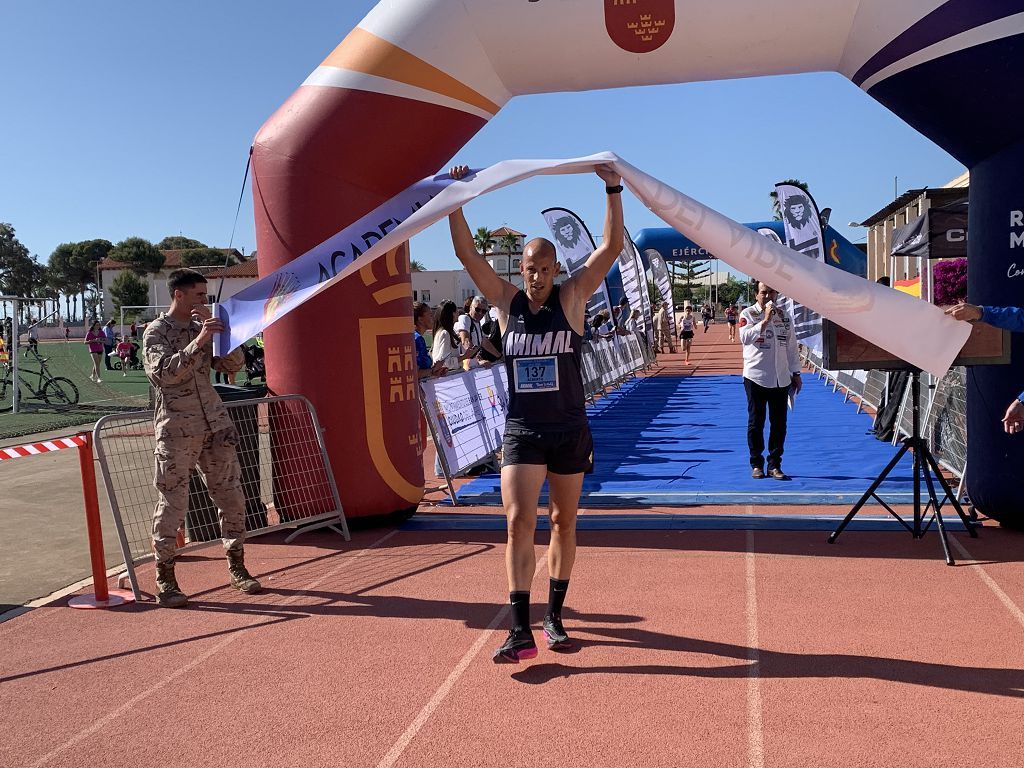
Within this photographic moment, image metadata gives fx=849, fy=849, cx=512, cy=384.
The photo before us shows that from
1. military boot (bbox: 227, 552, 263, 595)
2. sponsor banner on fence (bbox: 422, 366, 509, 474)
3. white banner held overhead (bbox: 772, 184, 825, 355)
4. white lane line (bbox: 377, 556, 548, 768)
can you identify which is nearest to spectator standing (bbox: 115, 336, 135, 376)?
sponsor banner on fence (bbox: 422, 366, 509, 474)

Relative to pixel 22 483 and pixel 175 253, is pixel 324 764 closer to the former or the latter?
pixel 22 483

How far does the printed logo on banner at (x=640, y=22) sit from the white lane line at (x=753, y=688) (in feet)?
12.9

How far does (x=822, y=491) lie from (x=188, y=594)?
5.73 m

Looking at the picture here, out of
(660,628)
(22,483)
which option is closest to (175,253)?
(22,483)

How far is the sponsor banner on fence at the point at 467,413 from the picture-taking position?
8.57 meters

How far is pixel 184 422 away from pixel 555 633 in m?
2.73

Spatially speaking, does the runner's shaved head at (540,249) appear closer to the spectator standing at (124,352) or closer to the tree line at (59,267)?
the spectator standing at (124,352)

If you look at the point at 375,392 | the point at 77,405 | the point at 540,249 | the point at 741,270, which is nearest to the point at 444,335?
the point at 375,392

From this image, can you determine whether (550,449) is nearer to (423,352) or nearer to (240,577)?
→ (240,577)

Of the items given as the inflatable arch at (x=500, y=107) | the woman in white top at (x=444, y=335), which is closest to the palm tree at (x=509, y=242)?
the woman in white top at (x=444, y=335)

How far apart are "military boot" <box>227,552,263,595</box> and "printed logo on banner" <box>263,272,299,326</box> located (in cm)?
170

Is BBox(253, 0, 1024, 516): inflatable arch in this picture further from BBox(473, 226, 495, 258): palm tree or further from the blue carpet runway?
BBox(473, 226, 495, 258): palm tree

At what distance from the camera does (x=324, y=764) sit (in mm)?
3326

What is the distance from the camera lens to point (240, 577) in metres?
5.70
